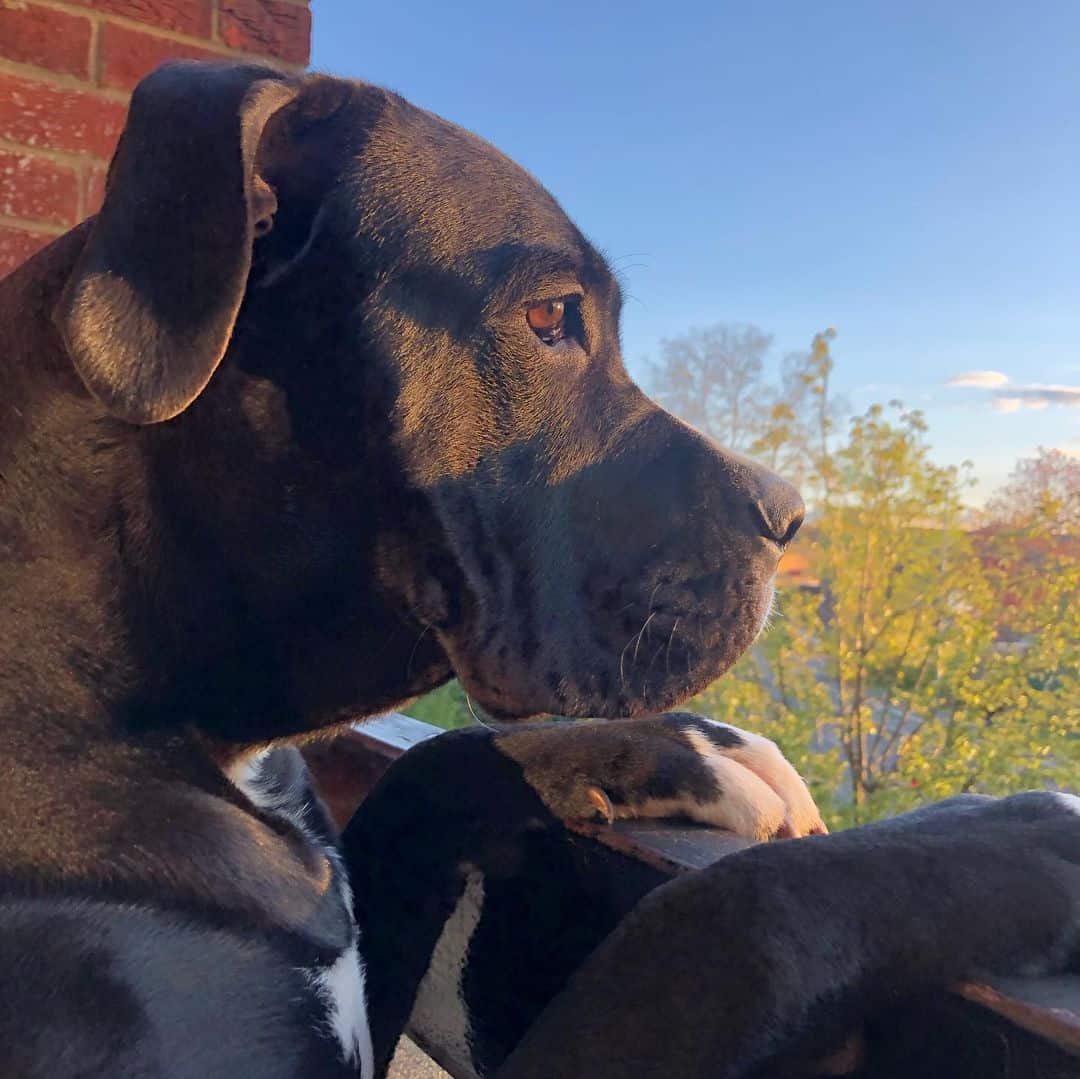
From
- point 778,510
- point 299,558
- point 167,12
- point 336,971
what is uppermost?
point 167,12

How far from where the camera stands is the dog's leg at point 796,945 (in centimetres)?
89

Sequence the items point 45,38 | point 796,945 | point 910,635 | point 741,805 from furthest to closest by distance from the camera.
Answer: point 910,635, point 45,38, point 741,805, point 796,945

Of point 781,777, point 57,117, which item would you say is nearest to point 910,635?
point 781,777

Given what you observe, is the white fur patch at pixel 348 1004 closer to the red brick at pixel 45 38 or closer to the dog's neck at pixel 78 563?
the dog's neck at pixel 78 563

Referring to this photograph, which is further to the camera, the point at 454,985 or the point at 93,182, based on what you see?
the point at 93,182

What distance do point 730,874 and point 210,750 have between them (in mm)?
706

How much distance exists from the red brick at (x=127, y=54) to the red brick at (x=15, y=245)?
15.7 inches

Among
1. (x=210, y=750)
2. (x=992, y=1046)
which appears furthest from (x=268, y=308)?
(x=992, y=1046)

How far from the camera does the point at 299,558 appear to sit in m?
1.33

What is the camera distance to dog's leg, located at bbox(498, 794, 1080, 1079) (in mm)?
894

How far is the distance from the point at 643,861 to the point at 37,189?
6.79ft

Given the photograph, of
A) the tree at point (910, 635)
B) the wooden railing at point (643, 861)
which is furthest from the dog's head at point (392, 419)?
the tree at point (910, 635)

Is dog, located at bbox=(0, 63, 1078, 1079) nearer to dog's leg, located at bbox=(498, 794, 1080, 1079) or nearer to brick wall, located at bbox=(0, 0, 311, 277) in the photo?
dog's leg, located at bbox=(498, 794, 1080, 1079)

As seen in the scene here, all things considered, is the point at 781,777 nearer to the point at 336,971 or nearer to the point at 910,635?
the point at 336,971
